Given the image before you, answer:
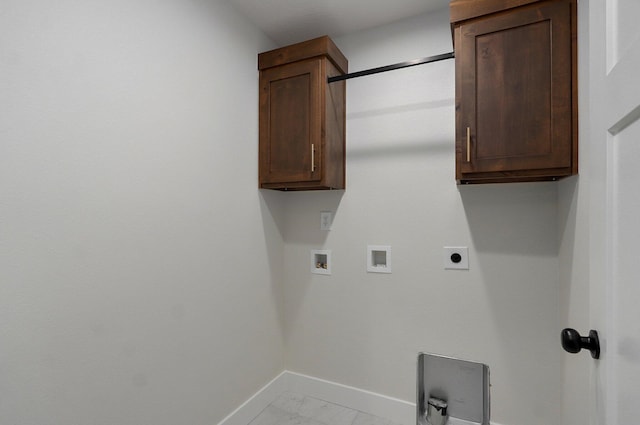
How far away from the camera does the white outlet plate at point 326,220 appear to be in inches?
85.7

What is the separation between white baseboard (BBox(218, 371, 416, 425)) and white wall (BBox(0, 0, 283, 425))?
101 millimetres

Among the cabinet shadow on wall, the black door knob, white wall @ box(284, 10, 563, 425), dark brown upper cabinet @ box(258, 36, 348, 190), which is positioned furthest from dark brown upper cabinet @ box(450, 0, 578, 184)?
the black door knob

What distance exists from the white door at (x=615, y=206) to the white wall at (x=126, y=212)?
5.04 ft

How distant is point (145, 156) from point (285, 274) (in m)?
1.29

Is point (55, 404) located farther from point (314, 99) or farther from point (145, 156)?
point (314, 99)

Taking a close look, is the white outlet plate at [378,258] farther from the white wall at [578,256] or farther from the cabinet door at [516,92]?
the white wall at [578,256]

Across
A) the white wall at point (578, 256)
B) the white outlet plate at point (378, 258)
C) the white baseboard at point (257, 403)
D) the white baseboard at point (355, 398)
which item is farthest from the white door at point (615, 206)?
the white baseboard at point (257, 403)

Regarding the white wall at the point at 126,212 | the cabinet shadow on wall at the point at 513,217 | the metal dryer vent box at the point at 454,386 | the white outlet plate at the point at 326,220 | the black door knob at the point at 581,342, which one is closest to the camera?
the black door knob at the point at 581,342

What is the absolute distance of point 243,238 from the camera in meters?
1.94

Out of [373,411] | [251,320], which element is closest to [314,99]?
[251,320]

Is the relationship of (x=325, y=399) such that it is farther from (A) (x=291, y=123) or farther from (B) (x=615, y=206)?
(B) (x=615, y=206)

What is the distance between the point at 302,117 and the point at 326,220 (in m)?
0.70

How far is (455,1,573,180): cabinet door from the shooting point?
134cm

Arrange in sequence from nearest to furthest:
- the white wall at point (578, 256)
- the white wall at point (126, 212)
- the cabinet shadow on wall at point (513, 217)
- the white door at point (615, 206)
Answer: the white door at point (615, 206) → the white wall at point (126, 212) → the white wall at point (578, 256) → the cabinet shadow on wall at point (513, 217)
